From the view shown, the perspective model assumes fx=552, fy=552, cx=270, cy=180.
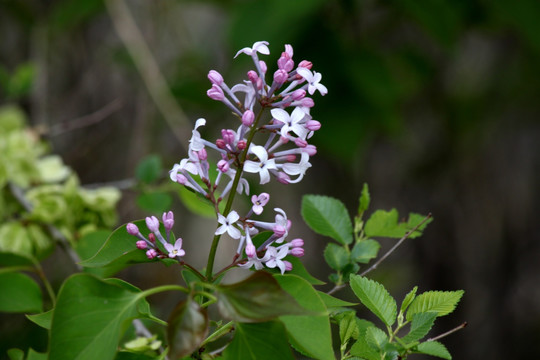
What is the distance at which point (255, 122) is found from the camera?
0.31 meters

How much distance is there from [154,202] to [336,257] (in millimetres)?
295

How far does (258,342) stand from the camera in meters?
0.28

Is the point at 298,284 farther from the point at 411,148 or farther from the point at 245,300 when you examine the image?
the point at 411,148

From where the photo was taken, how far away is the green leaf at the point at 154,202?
0.62 metres

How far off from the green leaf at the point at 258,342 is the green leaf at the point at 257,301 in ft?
0.06

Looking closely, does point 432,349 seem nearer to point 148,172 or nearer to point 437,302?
point 437,302

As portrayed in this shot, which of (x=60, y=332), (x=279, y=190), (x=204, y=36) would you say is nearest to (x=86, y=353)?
(x=60, y=332)

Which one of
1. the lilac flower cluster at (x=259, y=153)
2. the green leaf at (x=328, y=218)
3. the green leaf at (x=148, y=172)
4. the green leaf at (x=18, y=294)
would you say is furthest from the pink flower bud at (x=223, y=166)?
the green leaf at (x=148, y=172)

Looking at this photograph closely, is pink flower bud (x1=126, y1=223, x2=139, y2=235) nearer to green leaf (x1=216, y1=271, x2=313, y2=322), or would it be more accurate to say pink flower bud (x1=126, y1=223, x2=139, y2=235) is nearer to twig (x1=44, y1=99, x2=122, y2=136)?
green leaf (x1=216, y1=271, x2=313, y2=322)

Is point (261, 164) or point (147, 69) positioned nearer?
point (261, 164)

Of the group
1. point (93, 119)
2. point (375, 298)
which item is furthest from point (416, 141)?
point (375, 298)

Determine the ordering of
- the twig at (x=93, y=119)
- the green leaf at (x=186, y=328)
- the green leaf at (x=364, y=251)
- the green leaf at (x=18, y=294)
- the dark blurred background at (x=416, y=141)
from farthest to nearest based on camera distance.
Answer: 1. the dark blurred background at (x=416, y=141)
2. the twig at (x=93, y=119)
3. the green leaf at (x=18, y=294)
4. the green leaf at (x=364, y=251)
5. the green leaf at (x=186, y=328)

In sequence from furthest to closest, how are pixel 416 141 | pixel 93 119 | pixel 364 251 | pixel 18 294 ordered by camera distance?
pixel 416 141 < pixel 93 119 < pixel 18 294 < pixel 364 251

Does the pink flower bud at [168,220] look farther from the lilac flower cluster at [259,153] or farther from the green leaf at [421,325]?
the green leaf at [421,325]
